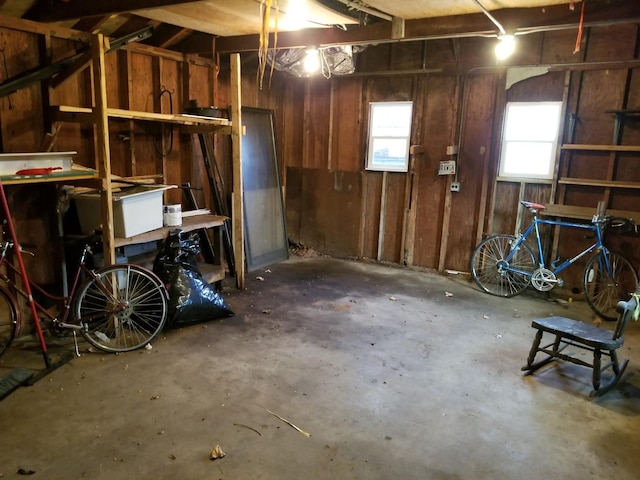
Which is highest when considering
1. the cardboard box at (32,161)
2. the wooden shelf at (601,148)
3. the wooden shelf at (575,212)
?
the wooden shelf at (601,148)

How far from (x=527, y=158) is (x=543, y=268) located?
1168 mm

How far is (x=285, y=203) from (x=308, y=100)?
1.40m

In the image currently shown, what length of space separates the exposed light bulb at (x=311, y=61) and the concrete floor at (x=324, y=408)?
8.93 ft

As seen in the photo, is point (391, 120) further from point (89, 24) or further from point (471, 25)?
point (89, 24)

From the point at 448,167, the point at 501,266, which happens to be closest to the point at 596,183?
the point at 501,266

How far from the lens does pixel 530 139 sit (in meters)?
4.84

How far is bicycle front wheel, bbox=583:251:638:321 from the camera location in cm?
433

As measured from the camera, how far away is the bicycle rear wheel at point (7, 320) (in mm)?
3029

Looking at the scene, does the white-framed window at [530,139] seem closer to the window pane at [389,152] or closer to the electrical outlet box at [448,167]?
the electrical outlet box at [448,167]

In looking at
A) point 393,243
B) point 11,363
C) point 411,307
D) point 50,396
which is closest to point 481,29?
point 411,307

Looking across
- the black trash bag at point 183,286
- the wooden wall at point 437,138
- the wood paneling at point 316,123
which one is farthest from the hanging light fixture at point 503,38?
the black trash bag at point 183,286

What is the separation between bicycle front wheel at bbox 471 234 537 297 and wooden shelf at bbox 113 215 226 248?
277 centimetres

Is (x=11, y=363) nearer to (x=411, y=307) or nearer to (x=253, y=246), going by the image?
(x=253, y=246)

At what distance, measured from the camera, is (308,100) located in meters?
6.01
